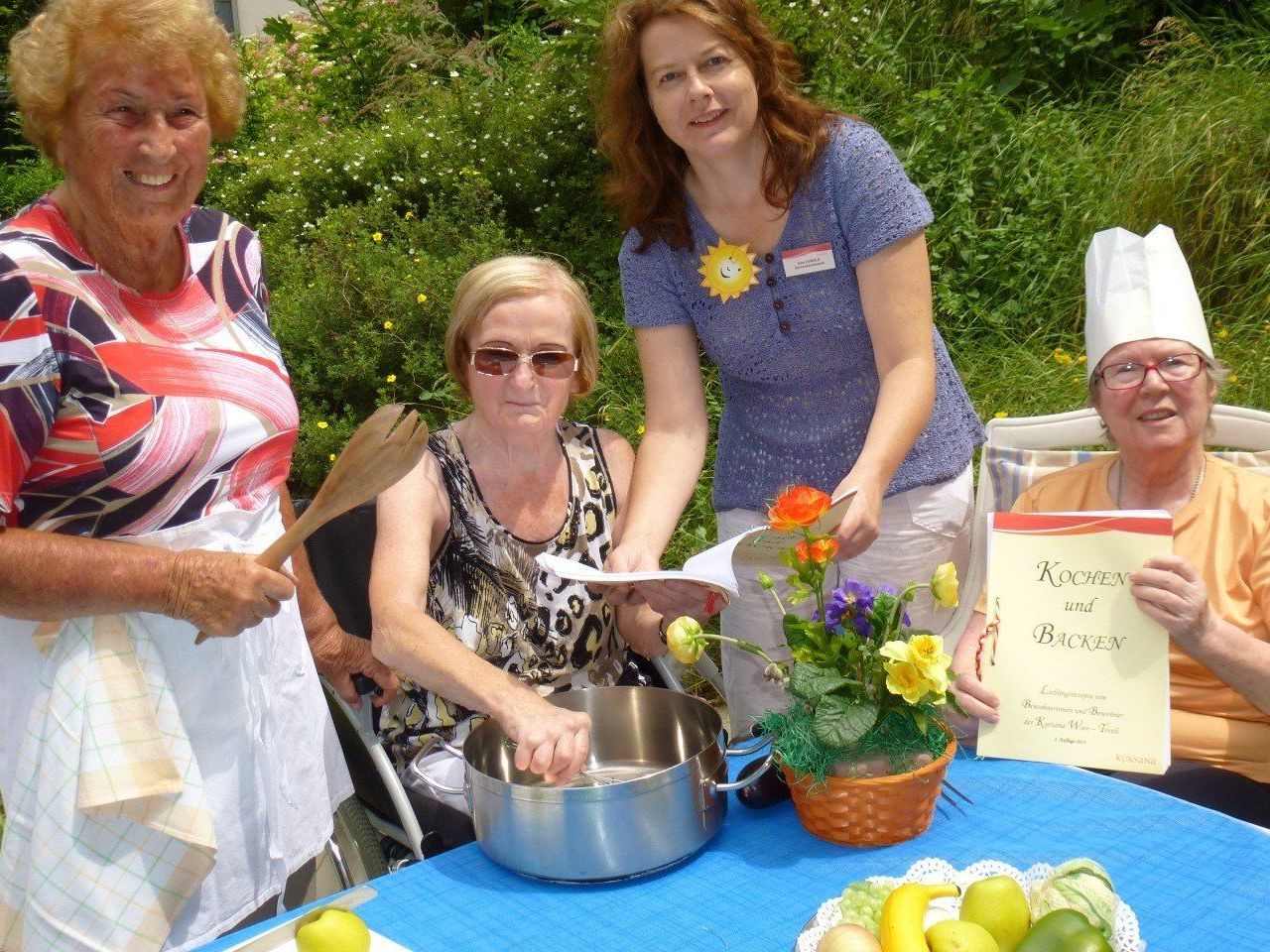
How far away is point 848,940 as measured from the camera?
1.34 metres

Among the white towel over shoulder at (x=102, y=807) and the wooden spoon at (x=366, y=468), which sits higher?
the wooden spoon at (x=366, y=468)

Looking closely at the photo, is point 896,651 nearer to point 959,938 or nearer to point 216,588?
point 959,938

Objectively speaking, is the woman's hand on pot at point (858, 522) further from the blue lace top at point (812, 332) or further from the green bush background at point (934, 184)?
the green bush background at point (934, 184)

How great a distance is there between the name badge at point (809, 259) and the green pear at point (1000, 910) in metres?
1.49

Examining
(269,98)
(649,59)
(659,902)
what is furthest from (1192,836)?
(269,98)

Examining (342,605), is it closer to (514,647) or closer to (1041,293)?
(514,647)

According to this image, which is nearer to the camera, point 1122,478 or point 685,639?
point 685,639

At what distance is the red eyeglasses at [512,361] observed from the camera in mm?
2572

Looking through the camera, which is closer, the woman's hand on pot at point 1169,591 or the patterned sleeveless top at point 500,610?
the woman's hand on pot at point 1169,591

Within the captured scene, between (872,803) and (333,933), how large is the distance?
792 mm

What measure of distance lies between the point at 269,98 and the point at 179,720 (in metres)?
9.25

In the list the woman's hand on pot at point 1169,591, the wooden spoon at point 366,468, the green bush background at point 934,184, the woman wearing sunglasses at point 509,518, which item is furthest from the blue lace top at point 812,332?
the green bush background at point 934,184

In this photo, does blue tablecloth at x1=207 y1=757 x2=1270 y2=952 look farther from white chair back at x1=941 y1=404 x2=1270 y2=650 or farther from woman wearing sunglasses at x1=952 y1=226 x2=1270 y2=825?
white chair back at x1=941 y1=404 x2=1270 y2=650

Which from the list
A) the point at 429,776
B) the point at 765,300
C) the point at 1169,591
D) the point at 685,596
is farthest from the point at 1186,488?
the point at 429,776
